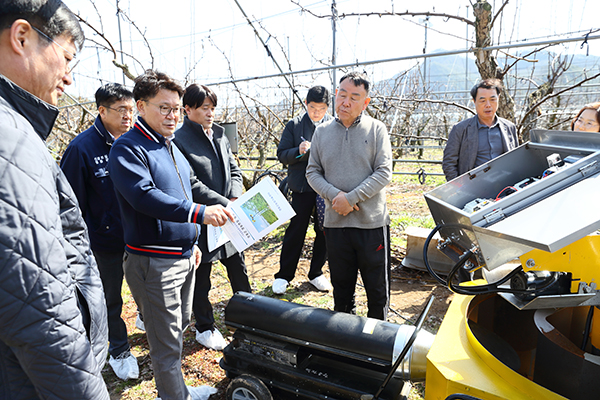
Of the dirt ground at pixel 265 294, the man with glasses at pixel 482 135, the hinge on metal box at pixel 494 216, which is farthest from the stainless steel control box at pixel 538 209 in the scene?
the man with glasses at pixel 482 135

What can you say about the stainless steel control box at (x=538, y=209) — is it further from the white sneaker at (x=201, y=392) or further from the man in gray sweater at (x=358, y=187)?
the white sneaker at (x=201, y=392)

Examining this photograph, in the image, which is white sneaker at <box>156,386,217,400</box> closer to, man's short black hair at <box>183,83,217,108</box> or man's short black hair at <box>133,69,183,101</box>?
man's short black hair at <box>133,69,183,101</box>

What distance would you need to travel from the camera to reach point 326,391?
1894 mm

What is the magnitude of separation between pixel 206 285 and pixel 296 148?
60.9 inches

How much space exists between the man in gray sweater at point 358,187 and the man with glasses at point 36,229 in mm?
1784

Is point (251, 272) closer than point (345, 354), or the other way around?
point (345, 354)

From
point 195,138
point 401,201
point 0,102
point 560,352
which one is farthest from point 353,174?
point 401,201

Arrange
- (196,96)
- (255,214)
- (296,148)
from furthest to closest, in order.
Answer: (296,148) → (196,96) → (255,214)

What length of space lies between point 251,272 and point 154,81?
9.32 ft

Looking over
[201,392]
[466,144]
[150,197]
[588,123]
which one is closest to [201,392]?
[201,392]

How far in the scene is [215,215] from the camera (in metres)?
2.02

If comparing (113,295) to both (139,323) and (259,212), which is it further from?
(259,212)

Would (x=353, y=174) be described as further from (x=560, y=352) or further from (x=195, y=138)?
(x=560, y=352)

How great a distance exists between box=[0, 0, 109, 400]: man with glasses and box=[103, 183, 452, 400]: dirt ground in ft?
5.37
